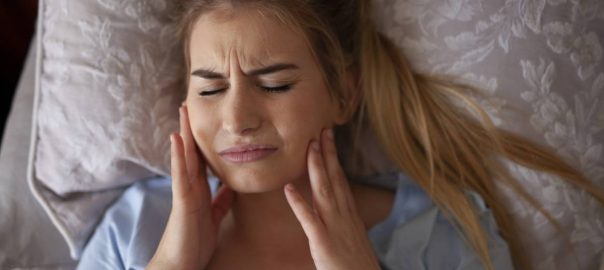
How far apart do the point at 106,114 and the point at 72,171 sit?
14 centimetres

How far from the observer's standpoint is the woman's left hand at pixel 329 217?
1064 mm

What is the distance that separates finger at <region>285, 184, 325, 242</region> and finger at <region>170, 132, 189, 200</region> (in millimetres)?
221

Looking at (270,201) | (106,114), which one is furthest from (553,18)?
(106,114)

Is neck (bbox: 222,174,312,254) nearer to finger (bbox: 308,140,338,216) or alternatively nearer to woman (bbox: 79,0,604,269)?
woman (bbox: 79,0,604,269)

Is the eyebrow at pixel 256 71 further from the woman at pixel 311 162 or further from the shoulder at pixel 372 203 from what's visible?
the shoulder at pixel 372 203

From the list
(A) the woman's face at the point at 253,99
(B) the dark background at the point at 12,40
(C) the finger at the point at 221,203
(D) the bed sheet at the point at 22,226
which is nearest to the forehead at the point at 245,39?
(A) the woman's face at the point at 253,99

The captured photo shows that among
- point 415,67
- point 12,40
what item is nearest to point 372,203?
point 415,67

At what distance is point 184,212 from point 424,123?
20.6 inches

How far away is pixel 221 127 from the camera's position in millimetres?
1085

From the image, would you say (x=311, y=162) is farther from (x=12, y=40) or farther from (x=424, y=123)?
(x=12, y=40)

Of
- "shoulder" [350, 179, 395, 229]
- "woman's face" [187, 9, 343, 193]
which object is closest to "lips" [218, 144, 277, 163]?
"woman's face" [187, 9, 343, 193]

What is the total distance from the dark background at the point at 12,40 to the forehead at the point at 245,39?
2.69ft

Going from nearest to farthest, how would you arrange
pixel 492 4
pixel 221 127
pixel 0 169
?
pixel 221 127
pixel 492 4
pixel 0 169

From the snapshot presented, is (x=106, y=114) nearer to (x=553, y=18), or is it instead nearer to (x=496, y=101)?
(x=496, y=101)
